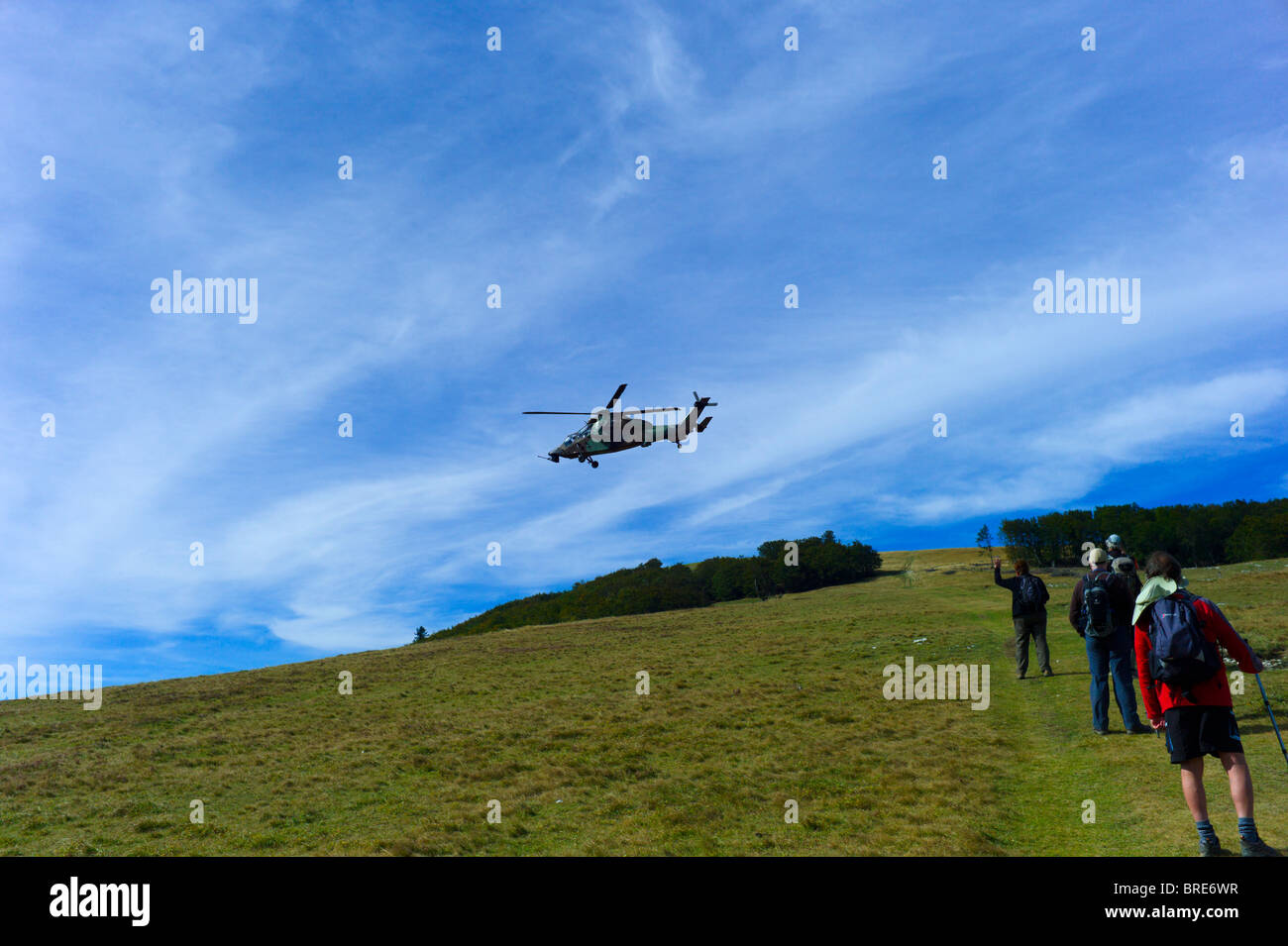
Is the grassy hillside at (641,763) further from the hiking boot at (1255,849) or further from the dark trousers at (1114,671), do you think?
the hiking boot at (1255,849)

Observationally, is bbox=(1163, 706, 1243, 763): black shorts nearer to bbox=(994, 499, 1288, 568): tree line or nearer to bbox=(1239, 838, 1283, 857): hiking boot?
bbox=(1239, 838, 1283, 857): hiking boot

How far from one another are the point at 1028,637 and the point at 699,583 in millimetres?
82107

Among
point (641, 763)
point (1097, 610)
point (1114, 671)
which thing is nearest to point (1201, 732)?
point (1097, 610)

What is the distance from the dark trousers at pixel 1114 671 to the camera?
1452 cm

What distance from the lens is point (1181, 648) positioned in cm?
818

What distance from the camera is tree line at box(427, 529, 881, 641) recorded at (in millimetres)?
98562

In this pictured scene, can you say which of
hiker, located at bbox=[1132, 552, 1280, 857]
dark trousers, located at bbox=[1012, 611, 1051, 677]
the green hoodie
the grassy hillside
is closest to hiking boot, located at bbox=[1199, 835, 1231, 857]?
hiker, located at bbox=[1132, 552, 1280, 857]

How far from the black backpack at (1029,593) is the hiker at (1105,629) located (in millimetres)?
5784

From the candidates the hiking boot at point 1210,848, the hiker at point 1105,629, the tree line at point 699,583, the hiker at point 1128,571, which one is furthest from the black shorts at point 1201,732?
the tree line at point 699,583

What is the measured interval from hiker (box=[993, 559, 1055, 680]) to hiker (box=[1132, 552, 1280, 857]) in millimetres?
11517

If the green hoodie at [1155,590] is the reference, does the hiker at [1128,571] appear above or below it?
above

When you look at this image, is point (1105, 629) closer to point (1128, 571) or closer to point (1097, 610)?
point (1097, 610)

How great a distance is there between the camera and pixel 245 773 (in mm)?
21859
